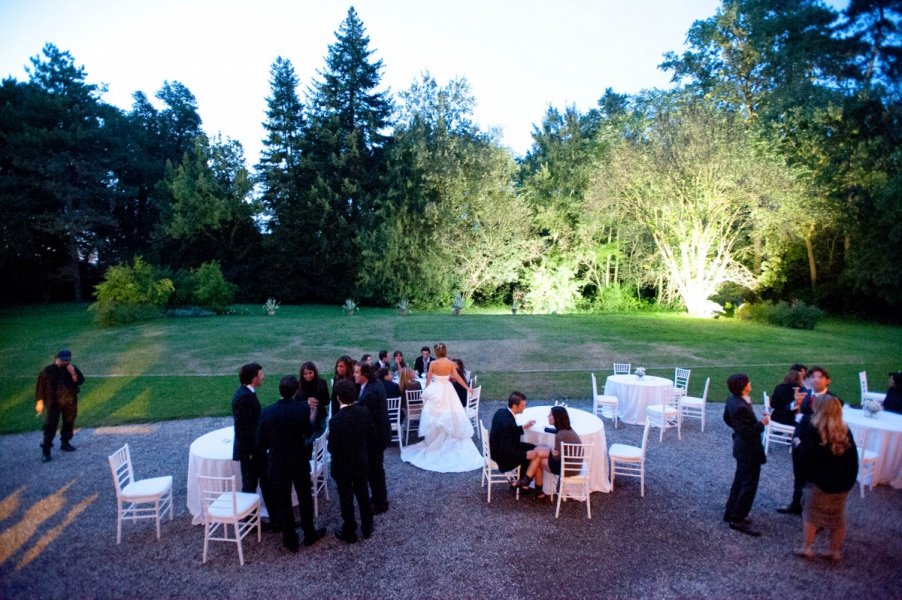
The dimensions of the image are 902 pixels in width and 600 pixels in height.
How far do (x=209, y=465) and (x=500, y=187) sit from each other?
2755 centimetres

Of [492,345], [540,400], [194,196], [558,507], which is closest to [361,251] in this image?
[194,196]

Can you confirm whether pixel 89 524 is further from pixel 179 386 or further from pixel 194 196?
pixel 194 196

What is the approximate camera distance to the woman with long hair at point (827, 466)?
457 cm

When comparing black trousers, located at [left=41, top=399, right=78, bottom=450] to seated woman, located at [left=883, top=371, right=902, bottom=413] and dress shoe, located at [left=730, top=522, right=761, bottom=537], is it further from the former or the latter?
seated woman, located at [left=883, top=371, right=902, bottom=413]

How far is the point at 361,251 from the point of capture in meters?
33.5

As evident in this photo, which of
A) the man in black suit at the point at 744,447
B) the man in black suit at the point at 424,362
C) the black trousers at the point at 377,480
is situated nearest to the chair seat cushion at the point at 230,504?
the black trousers at the point at 377,480

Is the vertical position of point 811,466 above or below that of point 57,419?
above

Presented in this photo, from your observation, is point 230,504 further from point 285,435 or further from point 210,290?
point 210,290

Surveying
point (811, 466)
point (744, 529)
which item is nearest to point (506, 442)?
point (744, 529)

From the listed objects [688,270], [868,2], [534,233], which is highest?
[868,2]

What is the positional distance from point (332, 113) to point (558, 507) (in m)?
35.2

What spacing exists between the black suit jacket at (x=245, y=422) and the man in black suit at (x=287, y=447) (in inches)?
7.2

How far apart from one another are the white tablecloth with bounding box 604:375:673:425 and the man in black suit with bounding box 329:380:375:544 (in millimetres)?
6333

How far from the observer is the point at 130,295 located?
2342 cm
